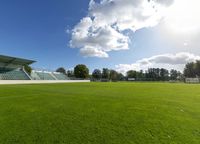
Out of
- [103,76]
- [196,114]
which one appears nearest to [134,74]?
[103,76]

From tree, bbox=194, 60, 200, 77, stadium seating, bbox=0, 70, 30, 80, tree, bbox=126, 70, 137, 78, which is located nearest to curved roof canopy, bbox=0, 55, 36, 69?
stadium seating, bbox=0, 70, 30, 80

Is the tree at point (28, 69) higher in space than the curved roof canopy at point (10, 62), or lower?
lower

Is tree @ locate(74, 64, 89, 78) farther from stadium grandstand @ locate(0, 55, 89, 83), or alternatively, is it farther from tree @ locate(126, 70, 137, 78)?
tree @ locate(126, 70, 137, 78)

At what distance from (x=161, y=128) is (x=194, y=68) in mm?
115116

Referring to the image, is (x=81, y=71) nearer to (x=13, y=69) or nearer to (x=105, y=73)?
(x=105, y=73)

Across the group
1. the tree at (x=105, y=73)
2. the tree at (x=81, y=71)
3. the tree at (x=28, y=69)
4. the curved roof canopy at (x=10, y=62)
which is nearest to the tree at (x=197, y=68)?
the tree at (x=105, y=73)

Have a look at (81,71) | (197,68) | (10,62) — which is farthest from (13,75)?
(197,68)

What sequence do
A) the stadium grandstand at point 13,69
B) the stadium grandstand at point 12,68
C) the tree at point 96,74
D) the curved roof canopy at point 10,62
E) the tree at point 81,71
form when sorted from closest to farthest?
the curved roof canopy at point 10,62 → the stadium grandstand at point 13,69 → the stadium grandstand at point 12,68 → the tree at point 81,71 → the tree at point 96,74

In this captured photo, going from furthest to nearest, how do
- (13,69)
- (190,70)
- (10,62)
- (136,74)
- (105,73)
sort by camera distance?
1. (136,74)
2. (105,73)
3. (190,70)
4. (13,69)
5. (10,62)

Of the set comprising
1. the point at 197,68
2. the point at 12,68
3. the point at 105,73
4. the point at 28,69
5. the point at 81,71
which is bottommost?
the point at 12,68

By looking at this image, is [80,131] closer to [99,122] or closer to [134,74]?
[99,122]

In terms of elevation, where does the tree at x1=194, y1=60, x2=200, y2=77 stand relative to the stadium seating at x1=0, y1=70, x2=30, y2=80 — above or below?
above

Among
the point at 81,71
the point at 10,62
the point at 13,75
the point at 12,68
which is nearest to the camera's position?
the point at 13,75

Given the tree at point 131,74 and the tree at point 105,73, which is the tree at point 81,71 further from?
the tree at point 131,74
